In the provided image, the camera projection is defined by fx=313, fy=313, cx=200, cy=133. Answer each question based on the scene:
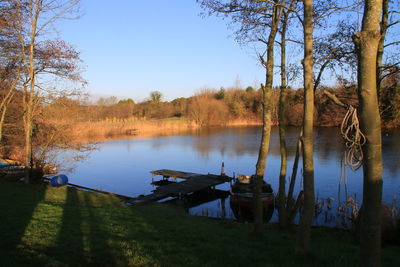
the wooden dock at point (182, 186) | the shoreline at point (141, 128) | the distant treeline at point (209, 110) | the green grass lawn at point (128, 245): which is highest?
the distant treeline at point (209, 110)

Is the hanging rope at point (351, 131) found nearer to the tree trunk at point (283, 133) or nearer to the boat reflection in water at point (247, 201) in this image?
the tree trunk at point (283, 133)

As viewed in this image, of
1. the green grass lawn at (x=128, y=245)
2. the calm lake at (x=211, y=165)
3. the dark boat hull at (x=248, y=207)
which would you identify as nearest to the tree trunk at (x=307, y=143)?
the green grass lawn at (x=128, y=245)

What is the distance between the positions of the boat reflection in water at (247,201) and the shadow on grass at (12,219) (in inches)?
327

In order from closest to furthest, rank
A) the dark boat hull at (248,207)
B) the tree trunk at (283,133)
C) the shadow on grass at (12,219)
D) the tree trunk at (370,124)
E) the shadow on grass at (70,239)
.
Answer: the tree trunk at (370,124) < the shadow on grass at (12,219) < the shadow on grass at (70,239) < the tree trunk at (283,133) < the dark boat hull at (248,207)

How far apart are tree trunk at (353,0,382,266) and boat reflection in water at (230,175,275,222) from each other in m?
10.8

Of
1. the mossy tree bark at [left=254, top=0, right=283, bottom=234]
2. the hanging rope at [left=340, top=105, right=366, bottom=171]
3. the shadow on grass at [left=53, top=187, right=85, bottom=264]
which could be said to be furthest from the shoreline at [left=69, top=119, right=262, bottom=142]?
the hanging rope at [left=340, top=105, right=366, bottom=171]

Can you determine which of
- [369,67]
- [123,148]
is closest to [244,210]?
[369,67]

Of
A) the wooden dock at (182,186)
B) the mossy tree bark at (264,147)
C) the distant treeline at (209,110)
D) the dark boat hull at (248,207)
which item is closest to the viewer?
the mossy tree bark at (264,147)

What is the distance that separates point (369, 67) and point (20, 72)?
48.2 ft

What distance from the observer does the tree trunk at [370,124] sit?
10.4ft

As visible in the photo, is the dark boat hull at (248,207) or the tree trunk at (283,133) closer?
the tree trunk at (283,133)

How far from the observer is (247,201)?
1457cm

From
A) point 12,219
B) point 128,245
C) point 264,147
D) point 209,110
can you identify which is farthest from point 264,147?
point 209,110

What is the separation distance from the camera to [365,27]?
3270mm
